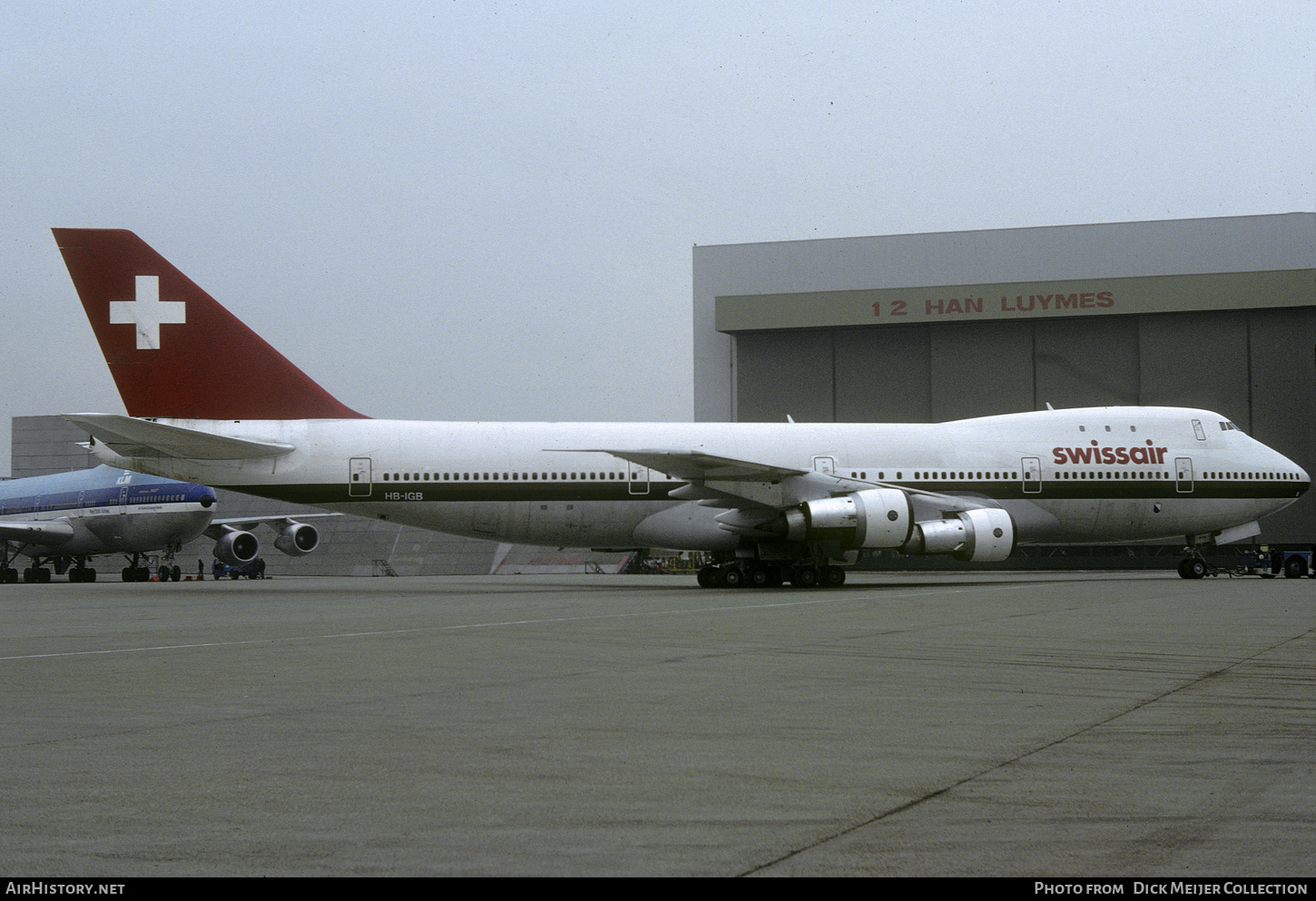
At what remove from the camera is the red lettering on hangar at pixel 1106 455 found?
82.0 feet

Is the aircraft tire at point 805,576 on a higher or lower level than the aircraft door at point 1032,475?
lower

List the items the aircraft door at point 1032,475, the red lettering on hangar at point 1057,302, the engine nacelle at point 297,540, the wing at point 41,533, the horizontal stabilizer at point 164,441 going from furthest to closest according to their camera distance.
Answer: the red lettering on hangar at point 1057,302, the engine nacelle at point 297,540, the wing at point 41,533, the aircraft door at point 1032,475, the horizontal stabilizer at point 164,441

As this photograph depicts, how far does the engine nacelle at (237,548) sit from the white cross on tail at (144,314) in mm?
19319

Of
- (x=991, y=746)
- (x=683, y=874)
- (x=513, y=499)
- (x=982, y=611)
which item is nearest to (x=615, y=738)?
(x=991, y=746)

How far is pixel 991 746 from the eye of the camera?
5.26 m

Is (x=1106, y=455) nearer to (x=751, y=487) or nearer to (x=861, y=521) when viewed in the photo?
(x=861, y=521)

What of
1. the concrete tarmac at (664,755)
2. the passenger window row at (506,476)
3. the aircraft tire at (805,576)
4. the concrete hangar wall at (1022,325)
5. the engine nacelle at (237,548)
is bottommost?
the concrete tarmac at (664,755)

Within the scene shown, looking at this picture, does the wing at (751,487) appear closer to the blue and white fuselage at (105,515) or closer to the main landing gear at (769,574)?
the main landing gear at (769,574)

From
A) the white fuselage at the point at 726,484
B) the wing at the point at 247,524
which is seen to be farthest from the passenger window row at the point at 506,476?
the wing at the point at 247,524

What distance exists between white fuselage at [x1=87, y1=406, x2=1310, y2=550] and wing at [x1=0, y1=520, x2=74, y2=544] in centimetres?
1843

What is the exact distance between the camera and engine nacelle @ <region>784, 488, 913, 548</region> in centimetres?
2186

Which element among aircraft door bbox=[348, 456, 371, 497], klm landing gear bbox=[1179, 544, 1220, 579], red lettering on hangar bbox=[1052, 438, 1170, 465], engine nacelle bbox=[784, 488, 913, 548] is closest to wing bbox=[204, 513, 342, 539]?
aircraft door bbox=[348, 456, 371, 497]

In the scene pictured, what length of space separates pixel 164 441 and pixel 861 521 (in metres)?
12.5
